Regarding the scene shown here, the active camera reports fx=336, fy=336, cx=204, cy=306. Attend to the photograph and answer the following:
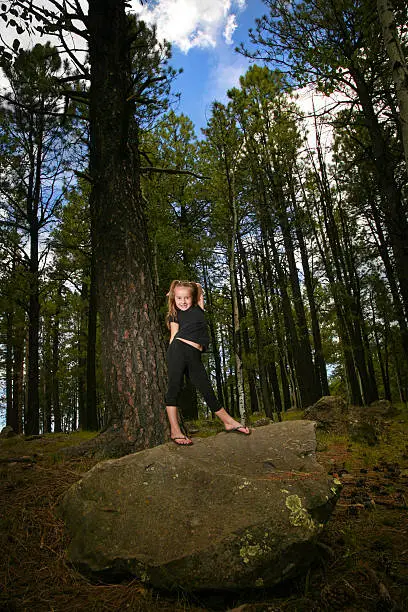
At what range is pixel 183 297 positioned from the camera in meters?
3.74

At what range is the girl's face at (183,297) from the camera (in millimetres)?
3742

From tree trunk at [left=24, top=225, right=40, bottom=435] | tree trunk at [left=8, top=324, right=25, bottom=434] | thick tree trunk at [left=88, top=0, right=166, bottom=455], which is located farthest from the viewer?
tree trunk at [left=8, top=324, right=25, bottom=434]

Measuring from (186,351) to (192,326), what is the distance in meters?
0.28

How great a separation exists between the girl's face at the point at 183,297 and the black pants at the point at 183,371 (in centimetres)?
40

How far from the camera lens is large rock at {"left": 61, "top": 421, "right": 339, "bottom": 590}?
1922 millimetres

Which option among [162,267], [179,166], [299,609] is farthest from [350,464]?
[179,166]

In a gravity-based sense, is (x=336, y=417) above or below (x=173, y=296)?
below

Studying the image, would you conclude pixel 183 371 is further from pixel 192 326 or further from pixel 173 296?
pixel 173 296

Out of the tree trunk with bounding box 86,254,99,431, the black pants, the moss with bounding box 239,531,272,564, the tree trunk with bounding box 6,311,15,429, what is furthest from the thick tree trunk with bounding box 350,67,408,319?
the tree trunk with bounding box 6,311,15,429

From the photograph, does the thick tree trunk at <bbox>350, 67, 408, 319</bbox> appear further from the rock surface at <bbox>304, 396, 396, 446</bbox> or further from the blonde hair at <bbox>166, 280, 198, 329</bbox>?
the blonde hair at <bbox>166, 280, 198, 329</bbox>

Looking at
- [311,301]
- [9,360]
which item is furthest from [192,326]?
[9,360]

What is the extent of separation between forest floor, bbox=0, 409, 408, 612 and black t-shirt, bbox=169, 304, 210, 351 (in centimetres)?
180

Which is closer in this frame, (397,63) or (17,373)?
(397,63)

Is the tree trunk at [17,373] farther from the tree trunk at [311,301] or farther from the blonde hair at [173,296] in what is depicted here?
the blonde hair at [173,296]
